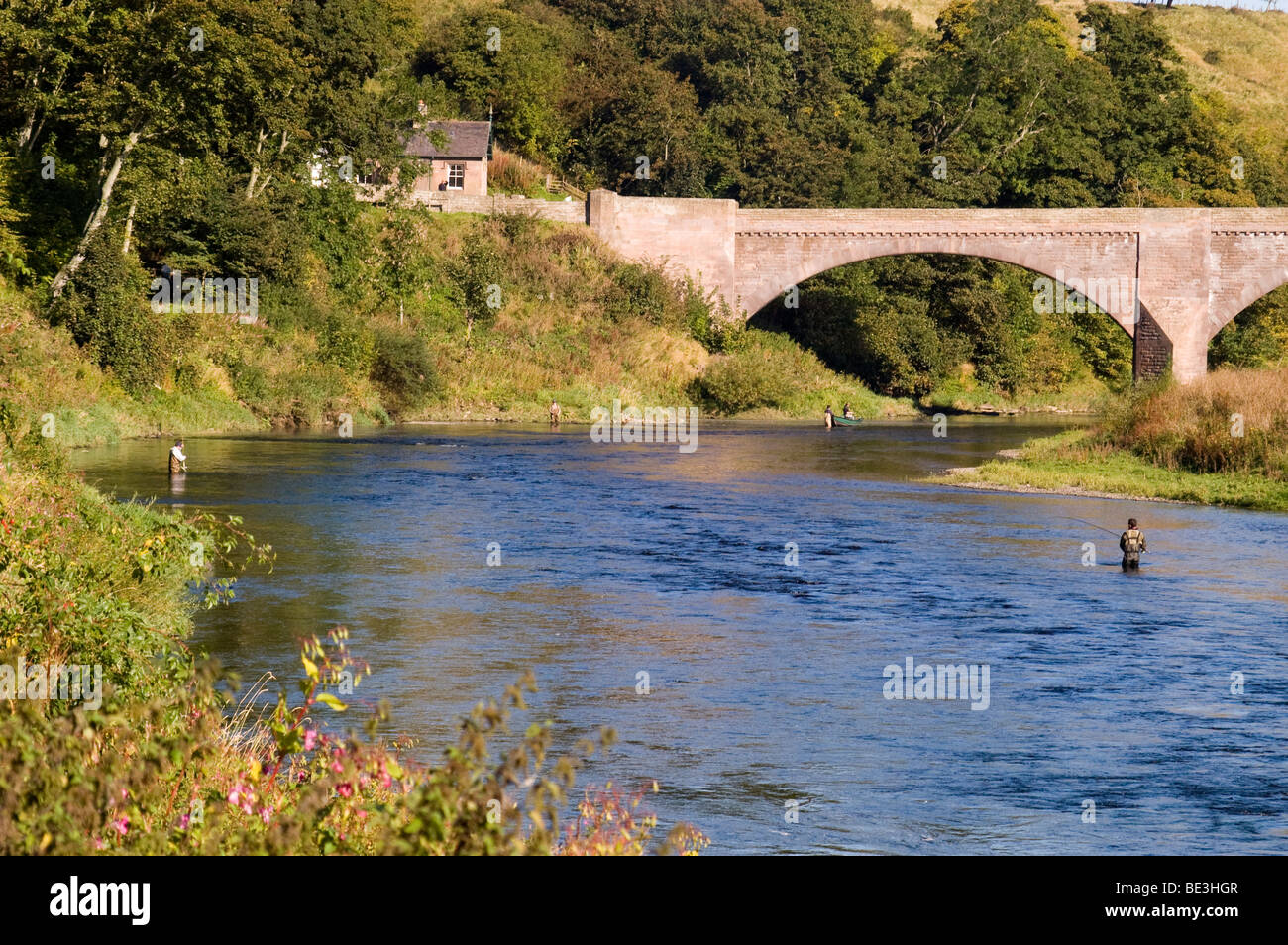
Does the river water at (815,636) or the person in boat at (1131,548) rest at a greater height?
the person in boat at (1131,548)

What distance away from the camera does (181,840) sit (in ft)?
25.6

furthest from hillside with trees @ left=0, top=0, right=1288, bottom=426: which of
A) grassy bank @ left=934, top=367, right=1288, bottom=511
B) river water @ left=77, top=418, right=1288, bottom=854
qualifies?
grassy bank @ left=934, top=367, right=1288, bottom=511

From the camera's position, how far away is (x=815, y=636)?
21.8 metres

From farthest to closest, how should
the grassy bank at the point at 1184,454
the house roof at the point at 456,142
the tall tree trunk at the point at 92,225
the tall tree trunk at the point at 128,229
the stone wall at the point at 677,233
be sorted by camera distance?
the house roof at the point at 456,142 < the stone wall at the point at 677,233 < the tall tree trunk at the point at 128,229 < the tall tree trunk at the point at 92,225 < the grassy bank at the point at 1184,454

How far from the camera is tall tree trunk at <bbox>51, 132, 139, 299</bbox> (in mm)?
50156

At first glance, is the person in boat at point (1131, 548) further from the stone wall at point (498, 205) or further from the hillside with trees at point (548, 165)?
the stone wall at point (498, 205)

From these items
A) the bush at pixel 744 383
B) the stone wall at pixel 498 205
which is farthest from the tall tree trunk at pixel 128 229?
the bush at pixel 744 383

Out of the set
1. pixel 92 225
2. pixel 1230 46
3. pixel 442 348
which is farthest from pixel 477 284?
pixel 1230 46

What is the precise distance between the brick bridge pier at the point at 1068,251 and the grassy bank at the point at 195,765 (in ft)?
203

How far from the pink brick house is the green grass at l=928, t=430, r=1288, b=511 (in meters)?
43.7

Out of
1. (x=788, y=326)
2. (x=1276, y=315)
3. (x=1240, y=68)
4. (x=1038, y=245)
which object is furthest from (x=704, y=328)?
(x=1240, y=68)

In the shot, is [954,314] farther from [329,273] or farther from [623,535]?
[623,535]

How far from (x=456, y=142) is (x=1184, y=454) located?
167ft

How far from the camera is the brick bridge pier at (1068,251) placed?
75.5 metres
